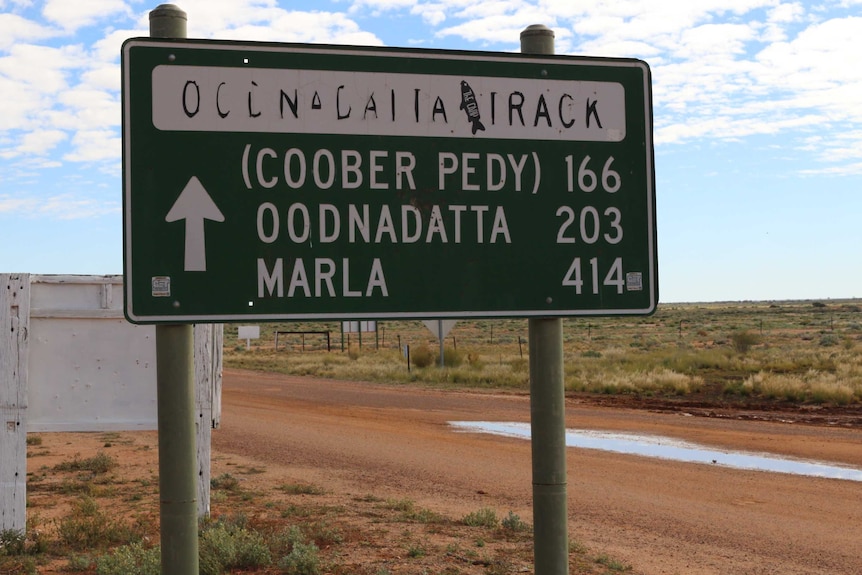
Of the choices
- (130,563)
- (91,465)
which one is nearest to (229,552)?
(130,563)

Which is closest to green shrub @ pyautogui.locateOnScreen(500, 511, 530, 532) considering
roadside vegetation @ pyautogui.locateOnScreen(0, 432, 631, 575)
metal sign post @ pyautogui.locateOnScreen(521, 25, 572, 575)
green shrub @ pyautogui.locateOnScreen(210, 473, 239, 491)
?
roadside vegetation @ pyautogui.locateOnScreen(0, 432, 631, 575)

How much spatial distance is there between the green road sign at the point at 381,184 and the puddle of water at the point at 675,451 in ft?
32.9

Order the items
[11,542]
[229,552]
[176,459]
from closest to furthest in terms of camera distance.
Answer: [176,459] < [229,552] < [11,542]

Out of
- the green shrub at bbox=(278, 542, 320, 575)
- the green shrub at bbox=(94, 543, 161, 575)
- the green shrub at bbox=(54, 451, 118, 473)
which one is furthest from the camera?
the green shrub at bbox=(54, 451, 118, 473)

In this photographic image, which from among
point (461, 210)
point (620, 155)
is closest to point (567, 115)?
point (620, 155)

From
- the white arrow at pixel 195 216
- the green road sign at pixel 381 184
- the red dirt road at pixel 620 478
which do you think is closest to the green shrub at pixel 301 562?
the red dirt road at pixel 620 478

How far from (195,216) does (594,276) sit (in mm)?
1260

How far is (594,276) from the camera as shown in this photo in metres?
2.91

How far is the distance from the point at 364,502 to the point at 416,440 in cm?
528

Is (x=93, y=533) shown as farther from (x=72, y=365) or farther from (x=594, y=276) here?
(x=594, y=276)

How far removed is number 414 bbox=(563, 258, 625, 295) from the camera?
9.48 ft

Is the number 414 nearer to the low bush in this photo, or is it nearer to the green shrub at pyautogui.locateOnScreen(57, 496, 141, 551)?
the green shrub at pyautogui.locateOnScreen(57, 496, 141, 551)

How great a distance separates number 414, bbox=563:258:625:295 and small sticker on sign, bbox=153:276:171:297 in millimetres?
1224

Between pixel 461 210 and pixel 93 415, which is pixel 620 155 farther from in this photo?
pixel 93 415
